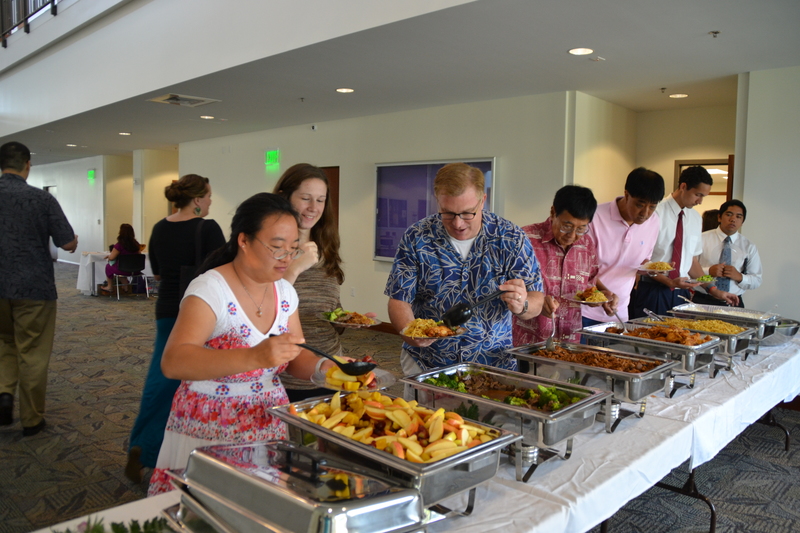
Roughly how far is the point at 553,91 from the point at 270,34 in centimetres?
233

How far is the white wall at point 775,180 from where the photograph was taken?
13.4 feet

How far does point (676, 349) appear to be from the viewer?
1.99 meters

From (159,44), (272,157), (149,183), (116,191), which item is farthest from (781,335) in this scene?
(116,191)

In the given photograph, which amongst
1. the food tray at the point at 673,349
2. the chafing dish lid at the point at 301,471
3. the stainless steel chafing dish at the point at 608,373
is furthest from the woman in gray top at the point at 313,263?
the food tray at the point at 673,349

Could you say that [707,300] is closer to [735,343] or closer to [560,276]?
[735,343]

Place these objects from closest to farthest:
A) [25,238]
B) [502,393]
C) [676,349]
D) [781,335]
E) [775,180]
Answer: [502,393] → [676,349] → [781,335] → [25,238] → [775,180]

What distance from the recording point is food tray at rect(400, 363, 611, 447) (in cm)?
122

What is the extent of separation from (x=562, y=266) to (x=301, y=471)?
5.45 feet

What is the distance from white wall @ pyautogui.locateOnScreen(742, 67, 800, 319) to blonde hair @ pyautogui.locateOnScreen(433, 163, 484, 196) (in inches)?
135

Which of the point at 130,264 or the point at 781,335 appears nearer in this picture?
the point at 781,335

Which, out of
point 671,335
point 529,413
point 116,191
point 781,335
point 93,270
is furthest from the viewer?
point 116,191

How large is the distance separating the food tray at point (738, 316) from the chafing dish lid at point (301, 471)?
7.38 ft

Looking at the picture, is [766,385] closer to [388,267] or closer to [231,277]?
[231,277]

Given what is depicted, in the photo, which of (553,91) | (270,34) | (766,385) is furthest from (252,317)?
(553,91)
